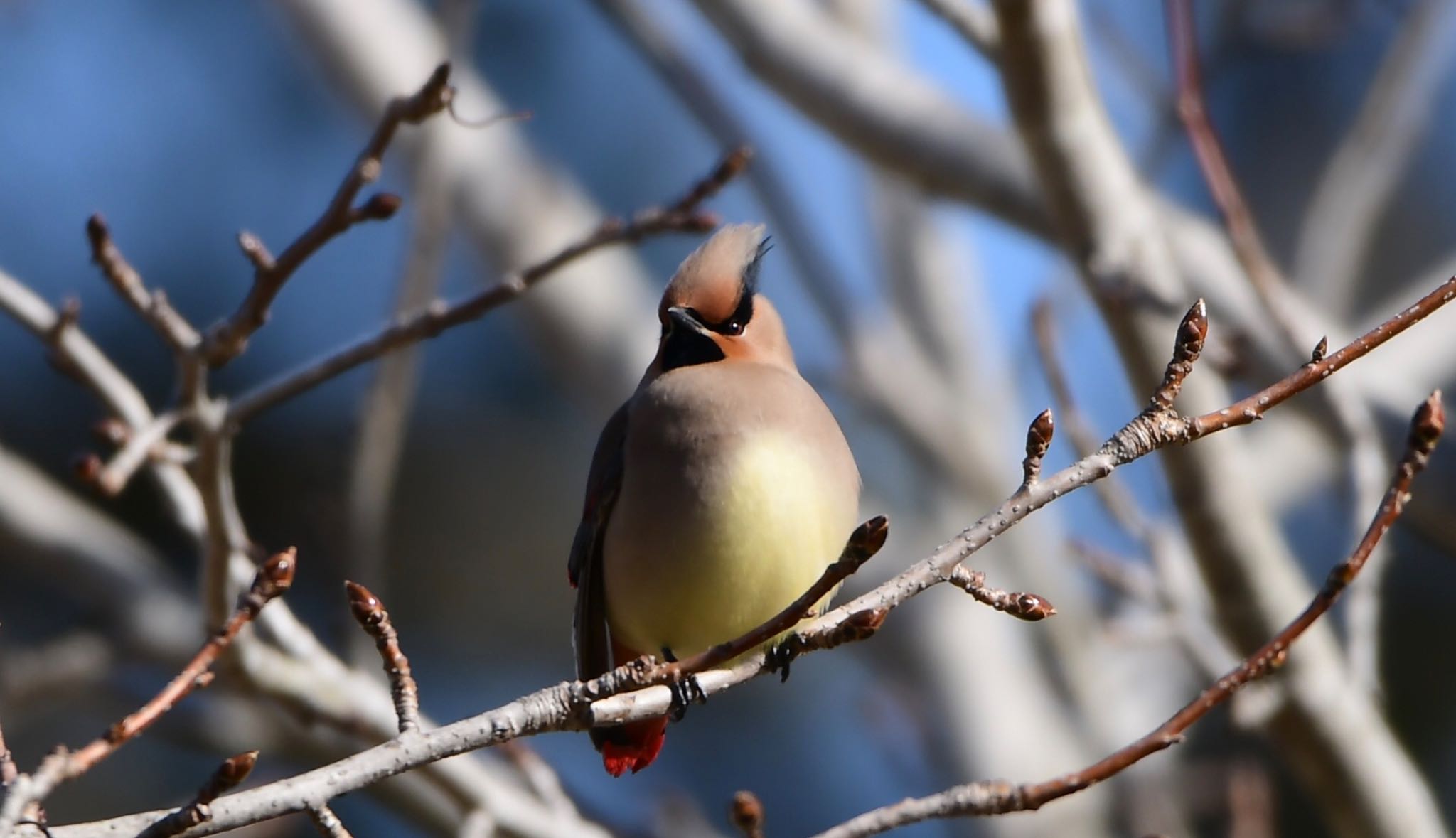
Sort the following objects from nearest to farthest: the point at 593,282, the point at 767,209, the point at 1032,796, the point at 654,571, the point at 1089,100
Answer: the point at 1032,796 → the point at 654,571 → the point at 1089,100 → the point at 767,209 → the point at 593,282

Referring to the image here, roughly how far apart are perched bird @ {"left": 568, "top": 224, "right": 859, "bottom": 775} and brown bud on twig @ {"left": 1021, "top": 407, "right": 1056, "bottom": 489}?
0.93 m

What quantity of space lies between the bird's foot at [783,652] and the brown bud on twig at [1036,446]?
425 mm

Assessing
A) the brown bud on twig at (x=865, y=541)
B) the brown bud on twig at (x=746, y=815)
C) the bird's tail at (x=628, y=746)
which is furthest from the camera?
the bird's tail at (x=628, y=746)

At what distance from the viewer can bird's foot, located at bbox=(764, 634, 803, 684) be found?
2580 mm

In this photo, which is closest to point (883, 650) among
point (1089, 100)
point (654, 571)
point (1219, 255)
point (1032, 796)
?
point (1219, 255)

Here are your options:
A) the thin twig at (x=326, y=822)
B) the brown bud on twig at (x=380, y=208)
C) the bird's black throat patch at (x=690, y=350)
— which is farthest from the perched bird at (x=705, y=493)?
the thin twig at (x=326, y=822)

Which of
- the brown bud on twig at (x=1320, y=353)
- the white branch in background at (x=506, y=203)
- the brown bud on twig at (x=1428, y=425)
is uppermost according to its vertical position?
the white branch in background at (x=506, y=203)

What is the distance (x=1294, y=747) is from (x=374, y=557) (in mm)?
2391

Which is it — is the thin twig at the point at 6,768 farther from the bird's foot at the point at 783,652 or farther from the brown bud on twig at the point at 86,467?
the brown bud on twig at the point at 86,467

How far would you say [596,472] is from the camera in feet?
11.7

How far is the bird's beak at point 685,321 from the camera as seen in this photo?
3541 mm

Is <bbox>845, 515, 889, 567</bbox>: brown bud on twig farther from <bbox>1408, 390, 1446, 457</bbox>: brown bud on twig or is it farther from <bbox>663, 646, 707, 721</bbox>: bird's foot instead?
<bbox>1408, 390, 1446, 457</bbox>: brown bud on twig

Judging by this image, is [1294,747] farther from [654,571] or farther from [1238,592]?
[654,571]

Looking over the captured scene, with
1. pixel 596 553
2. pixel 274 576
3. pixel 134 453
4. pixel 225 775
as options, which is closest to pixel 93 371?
pixel 134 453
